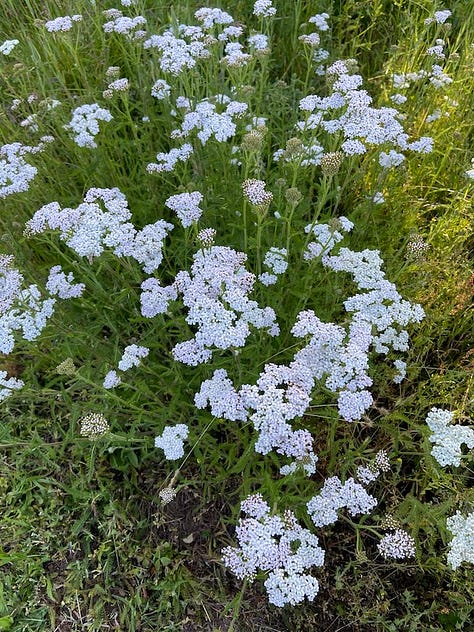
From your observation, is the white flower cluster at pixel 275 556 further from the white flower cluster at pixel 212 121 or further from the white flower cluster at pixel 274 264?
the white flower cluster at pixel 212 121

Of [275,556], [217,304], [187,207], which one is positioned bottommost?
[275,556]

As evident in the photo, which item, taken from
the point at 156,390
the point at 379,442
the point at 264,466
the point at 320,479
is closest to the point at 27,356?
the point at 156,390

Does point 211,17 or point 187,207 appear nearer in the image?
point 187,207

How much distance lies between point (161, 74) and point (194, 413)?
2965 millimetres

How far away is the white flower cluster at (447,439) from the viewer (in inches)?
99.4

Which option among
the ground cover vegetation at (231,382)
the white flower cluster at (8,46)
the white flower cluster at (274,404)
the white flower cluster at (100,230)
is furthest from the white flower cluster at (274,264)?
the white flower cluster at (8,46)

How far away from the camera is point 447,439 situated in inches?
101

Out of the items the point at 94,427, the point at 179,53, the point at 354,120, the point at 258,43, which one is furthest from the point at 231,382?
the point at 258,43

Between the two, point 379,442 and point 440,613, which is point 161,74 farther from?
point 440,613

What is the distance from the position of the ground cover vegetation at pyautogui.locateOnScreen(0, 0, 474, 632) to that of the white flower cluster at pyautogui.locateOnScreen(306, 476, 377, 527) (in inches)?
0.4

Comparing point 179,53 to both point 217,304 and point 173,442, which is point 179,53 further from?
point 173,442

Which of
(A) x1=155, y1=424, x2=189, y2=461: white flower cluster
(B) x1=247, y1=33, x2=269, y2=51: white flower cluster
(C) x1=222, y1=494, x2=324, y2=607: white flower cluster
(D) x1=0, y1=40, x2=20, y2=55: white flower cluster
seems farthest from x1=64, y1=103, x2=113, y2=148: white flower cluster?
(C) x1=222, y1=494, x2=324, y2=607: white flower cluster

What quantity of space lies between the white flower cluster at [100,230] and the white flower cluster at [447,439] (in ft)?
5.64

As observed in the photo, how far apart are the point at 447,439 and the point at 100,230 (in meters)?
2.09
